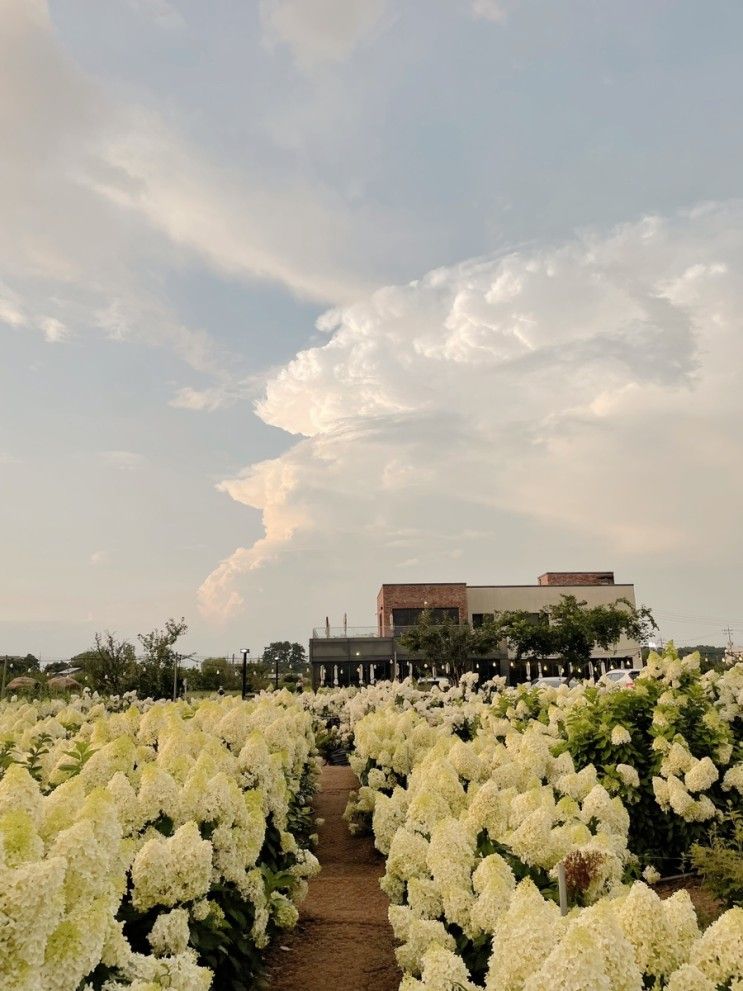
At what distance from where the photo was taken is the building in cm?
5312

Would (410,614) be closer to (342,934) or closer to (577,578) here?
(577,578)

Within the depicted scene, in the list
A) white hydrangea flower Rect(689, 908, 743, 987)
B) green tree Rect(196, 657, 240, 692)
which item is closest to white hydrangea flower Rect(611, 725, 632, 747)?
white hydrangea flower Rect(689, 908, 743, 987)

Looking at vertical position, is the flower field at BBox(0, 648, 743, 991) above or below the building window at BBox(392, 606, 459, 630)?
below

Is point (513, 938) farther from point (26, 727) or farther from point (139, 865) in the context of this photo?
point (26, 727)

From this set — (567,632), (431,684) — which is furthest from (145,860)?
(567,632)

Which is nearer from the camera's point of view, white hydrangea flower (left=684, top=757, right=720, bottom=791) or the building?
white hydrangea flower (left=684, top=757, right=720, bottom=791)

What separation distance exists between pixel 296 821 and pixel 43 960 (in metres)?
5.28

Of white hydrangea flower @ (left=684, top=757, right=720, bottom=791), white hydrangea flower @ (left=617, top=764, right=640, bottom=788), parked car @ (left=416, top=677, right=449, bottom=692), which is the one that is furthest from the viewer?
parked car @ (left=416, top=677, right=449, bottom=692)

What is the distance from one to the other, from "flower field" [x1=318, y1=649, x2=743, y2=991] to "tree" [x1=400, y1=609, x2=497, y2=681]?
34.5 m

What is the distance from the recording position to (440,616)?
54906 millimetres

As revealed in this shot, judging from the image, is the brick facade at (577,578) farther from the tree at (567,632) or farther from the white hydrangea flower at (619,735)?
the white hydrangea flower at (619,735)

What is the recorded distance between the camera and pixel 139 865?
2963 mm

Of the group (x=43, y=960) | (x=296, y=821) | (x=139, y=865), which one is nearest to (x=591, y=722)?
(x=296, y=821)

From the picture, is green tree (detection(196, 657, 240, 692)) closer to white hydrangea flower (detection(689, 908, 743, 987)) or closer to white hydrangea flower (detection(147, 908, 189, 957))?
white hydrangea flower (detection(147, 908, 189, 957))
